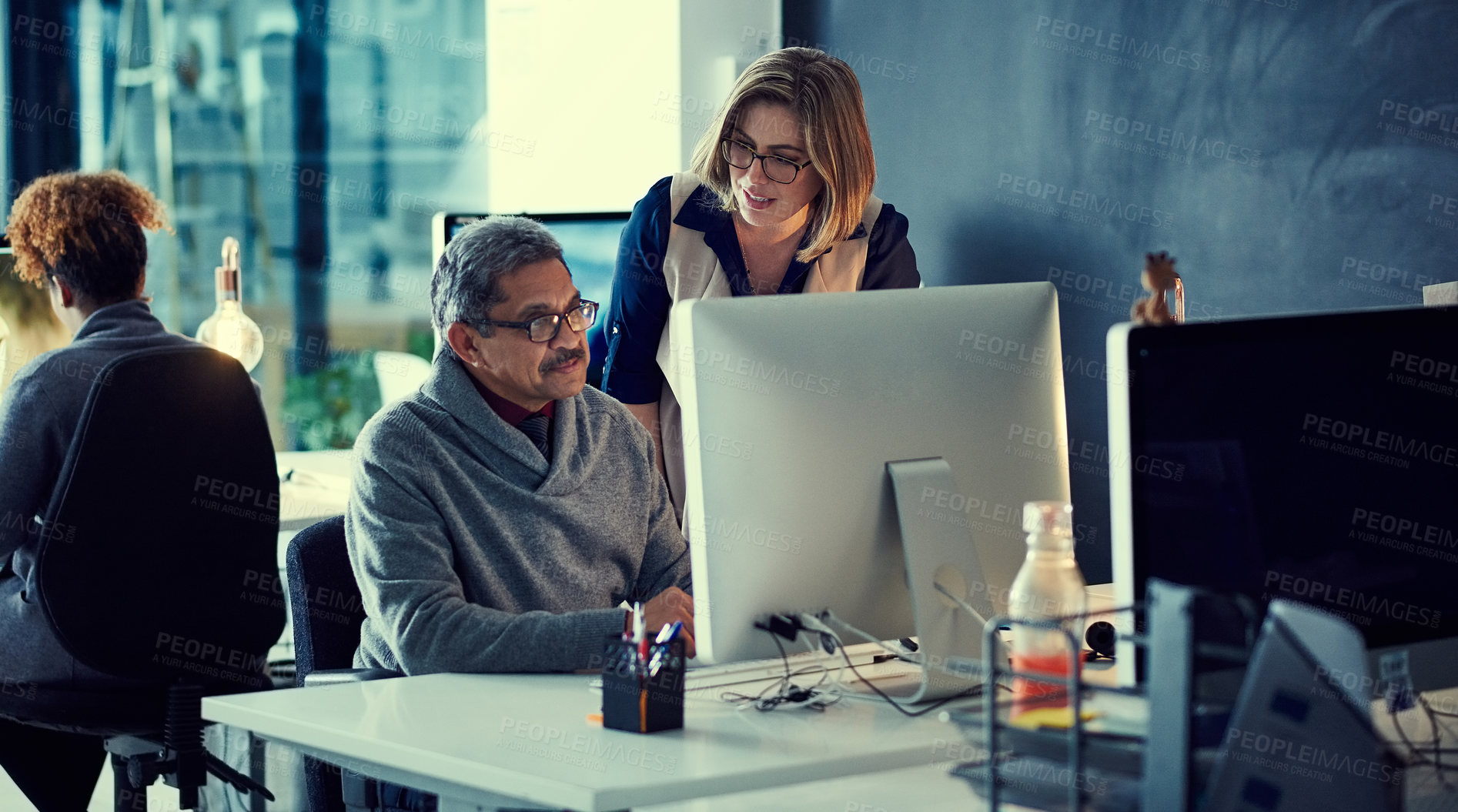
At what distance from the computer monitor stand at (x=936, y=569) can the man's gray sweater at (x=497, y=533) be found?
38 cm

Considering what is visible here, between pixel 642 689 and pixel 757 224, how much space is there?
1.14m

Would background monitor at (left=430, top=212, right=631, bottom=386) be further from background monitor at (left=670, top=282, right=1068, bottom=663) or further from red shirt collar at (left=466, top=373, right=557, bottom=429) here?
background monitor at (left=670, top=282, right=1068, bottom=663)

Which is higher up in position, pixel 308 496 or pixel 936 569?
pixel 936 569

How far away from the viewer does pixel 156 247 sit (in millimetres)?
4793

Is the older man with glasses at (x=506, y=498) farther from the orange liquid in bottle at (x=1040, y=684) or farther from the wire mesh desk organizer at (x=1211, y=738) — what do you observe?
the wire mesh desk organizer at (x=1211, y=738)

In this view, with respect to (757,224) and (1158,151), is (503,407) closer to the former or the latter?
(757,224)

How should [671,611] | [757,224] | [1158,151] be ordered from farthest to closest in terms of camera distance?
[1158,151] < [757,224] < [671,611]

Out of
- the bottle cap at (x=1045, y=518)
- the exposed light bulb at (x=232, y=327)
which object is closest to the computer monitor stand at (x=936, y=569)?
the bottle cap at (x=1045, y=518)

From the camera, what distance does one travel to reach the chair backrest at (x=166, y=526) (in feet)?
7.55

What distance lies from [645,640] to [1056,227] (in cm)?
204

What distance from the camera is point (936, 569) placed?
1619 millimetres

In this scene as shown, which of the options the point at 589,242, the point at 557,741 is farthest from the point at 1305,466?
the point at 589,242

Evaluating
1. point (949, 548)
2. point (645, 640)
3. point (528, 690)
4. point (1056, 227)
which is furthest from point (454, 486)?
point (1056, 227)

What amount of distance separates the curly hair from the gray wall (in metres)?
1.89
